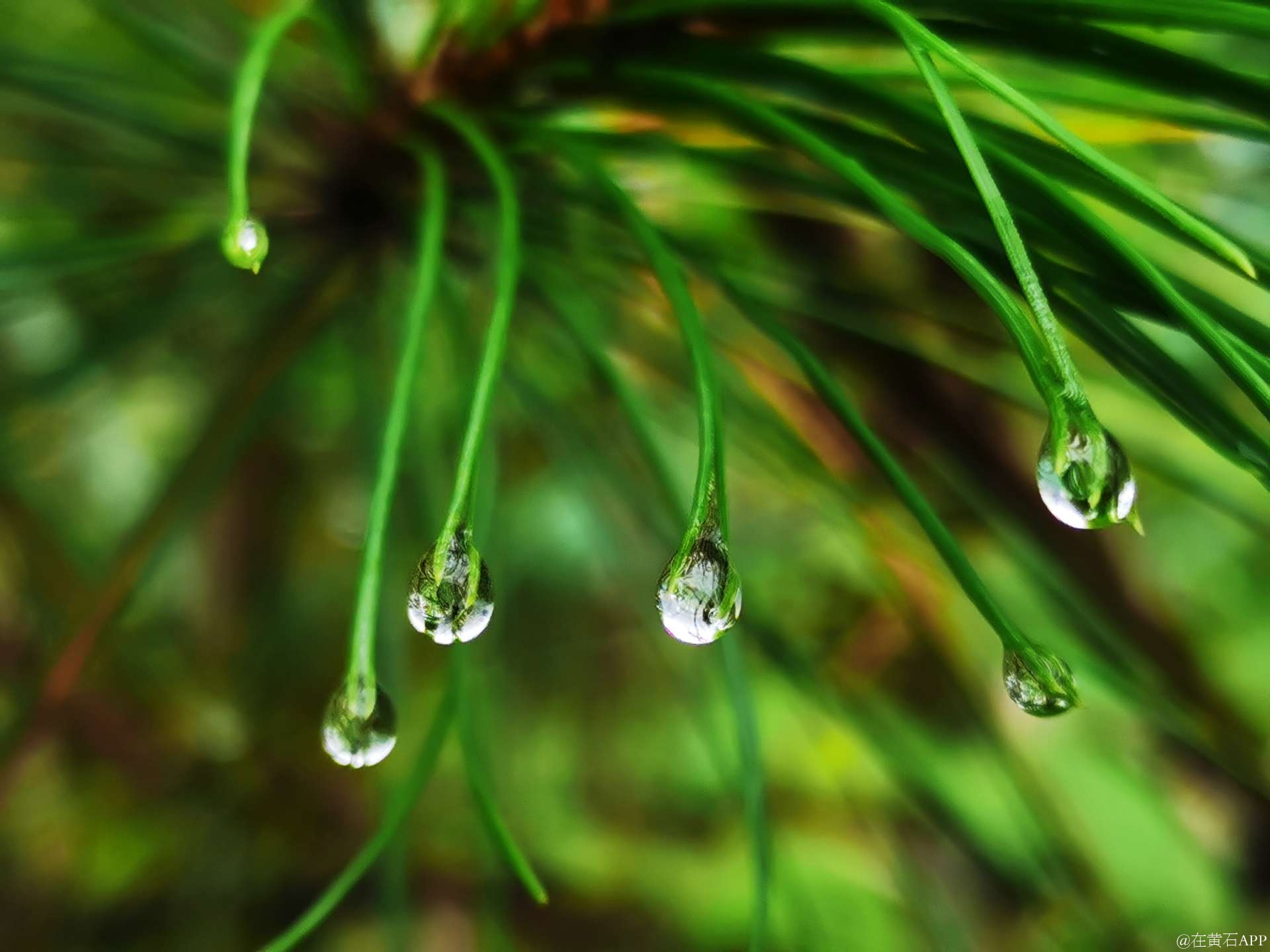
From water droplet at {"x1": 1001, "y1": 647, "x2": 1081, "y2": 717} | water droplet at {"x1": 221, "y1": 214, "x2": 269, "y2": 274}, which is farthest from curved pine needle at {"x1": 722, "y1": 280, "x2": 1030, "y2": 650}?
water droplet at {"x1": 221, "y1": 214, "x2": 269, "y2": 274}

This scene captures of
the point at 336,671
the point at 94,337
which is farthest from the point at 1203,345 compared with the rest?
the point at 336,671

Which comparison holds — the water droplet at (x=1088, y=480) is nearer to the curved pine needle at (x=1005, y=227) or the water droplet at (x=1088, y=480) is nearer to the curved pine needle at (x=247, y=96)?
the curved pine needle at (x=1005, y=227)

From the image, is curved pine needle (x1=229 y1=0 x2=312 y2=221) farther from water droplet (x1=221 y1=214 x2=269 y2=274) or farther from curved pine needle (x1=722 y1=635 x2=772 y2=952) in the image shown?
curved pine needle (x1=722 y1=635 x2=772 y2=952)

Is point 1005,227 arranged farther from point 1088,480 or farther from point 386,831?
point 386,831

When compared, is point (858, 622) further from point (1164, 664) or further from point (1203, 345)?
point (1203, 345)

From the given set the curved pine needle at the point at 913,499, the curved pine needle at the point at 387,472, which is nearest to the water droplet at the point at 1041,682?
the curved pine needle at the point at 913,499
